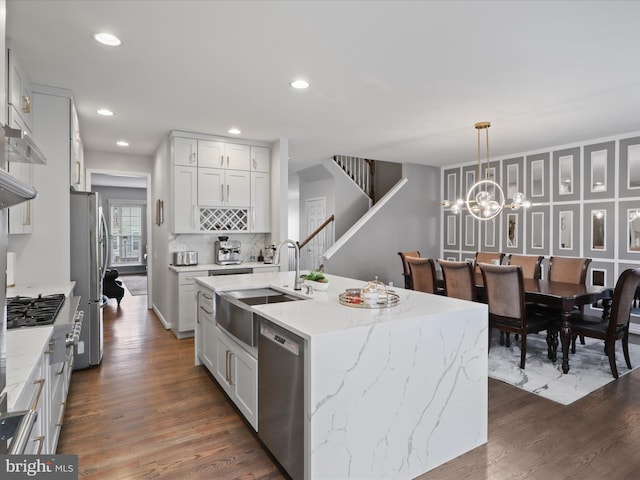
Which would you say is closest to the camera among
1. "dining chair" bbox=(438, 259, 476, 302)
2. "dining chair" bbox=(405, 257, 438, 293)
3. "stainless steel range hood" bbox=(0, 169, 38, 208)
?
"stainless steel range hood" bbox=(0, 169, 38, 208)

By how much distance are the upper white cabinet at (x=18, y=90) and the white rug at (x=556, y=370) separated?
438 centimetres

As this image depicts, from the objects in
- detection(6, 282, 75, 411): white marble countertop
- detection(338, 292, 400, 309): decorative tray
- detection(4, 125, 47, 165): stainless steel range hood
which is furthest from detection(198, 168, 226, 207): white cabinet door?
detection(6, 282, 75, 411): white marble countertop

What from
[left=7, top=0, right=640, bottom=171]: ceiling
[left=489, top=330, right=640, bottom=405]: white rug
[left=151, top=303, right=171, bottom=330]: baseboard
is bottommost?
[left=489, top=330, right=640, bottom=405]: white rug

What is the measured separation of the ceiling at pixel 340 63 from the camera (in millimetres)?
2232

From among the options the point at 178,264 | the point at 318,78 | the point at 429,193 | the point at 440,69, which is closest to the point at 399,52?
the point at 440,69

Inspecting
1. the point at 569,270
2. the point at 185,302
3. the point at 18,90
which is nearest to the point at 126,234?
the point at 185,302

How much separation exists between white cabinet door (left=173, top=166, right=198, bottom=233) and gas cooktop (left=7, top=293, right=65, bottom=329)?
2345 millimetres

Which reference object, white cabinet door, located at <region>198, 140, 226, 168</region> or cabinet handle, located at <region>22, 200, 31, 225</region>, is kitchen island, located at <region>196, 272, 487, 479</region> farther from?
white cabinet door, located at <region>198, 140, 226, 168</region>

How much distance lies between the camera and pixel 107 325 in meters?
5.43

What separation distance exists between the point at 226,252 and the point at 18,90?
2936 millimetres

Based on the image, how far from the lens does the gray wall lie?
264 inches

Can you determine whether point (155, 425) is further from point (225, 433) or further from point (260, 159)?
point (260, 159)

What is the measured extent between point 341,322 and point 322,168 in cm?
567

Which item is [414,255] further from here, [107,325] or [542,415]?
[107,325]
